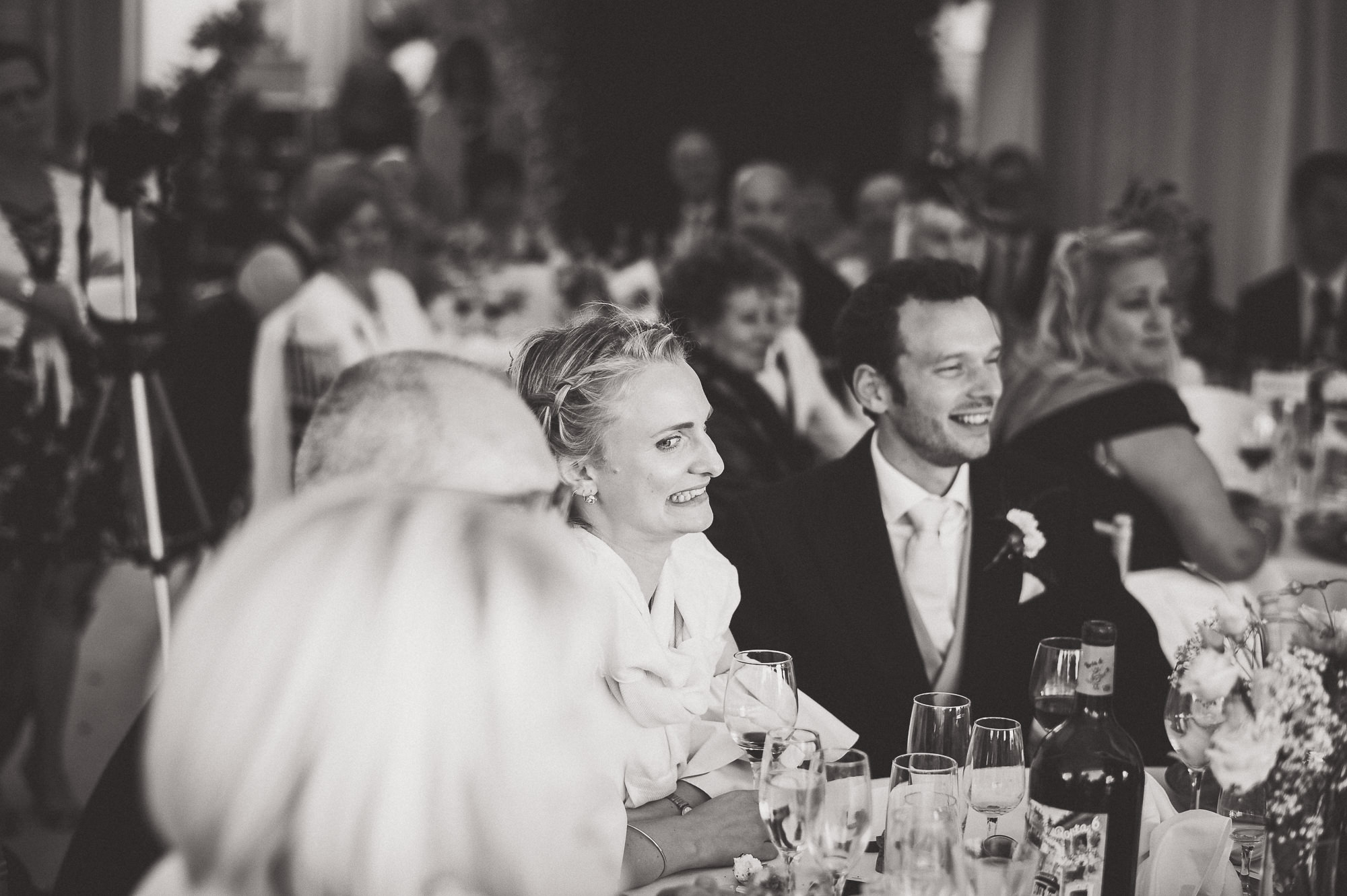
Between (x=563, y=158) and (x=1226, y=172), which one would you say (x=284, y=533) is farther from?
(x=563, y=158)

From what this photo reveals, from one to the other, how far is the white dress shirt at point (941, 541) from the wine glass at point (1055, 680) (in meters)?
0.68

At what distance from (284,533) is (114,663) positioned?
4042 millimetres

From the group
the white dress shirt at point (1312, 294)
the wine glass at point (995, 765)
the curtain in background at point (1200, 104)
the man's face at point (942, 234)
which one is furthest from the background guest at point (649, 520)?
the curtain in background at point (1200, 104)

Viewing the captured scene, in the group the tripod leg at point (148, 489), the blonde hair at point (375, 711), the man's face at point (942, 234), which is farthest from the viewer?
the man's face at point (942, 234)

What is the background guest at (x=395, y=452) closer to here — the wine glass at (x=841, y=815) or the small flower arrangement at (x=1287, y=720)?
the wine glass at (x=841, y=815)

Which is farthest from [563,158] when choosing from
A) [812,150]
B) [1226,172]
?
[1226,172]

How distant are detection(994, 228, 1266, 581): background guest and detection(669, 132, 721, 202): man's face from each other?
2987 mm

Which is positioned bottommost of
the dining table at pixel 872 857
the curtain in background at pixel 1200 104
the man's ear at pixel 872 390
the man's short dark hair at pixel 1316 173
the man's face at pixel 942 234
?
the dining table at pixel 872 857

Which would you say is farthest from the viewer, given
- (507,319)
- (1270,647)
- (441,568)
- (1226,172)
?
(1226,172)

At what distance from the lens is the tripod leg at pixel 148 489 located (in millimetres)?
3141

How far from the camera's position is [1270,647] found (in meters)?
1.45

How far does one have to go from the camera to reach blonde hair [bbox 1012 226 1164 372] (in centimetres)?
332

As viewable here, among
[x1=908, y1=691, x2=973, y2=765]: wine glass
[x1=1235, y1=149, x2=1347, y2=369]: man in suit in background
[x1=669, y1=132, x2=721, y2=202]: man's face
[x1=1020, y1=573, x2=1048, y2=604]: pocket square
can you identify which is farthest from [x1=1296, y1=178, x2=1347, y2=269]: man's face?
[x1=908, y1=691, x2=973, y2=765]: wine glass

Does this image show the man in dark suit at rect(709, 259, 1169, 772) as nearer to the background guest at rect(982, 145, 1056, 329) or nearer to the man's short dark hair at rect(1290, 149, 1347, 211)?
the background guest at rect(982, 145, 1056, 329)
